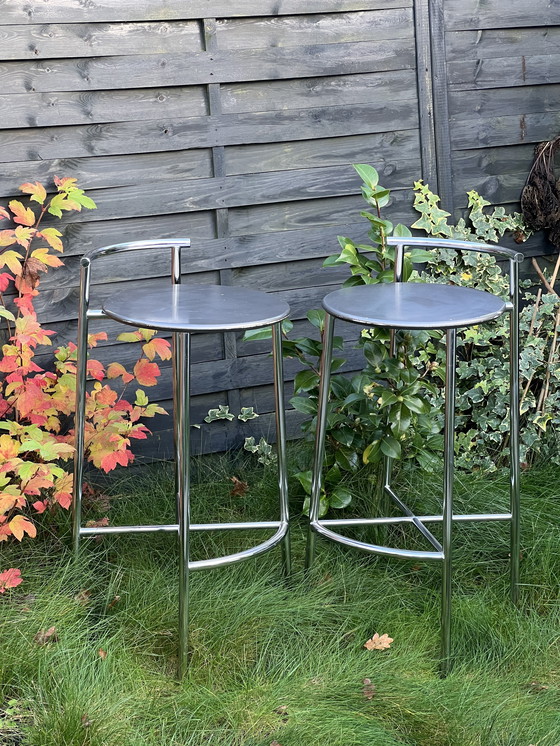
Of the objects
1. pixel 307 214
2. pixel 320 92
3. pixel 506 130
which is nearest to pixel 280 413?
pixel 307 214

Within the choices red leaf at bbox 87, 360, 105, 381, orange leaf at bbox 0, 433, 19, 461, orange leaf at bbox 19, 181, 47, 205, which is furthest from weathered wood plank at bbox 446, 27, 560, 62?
orange leaf at bbox 0, 433, 19, 461

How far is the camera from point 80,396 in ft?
8.52

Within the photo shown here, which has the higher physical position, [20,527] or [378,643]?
[20,527]

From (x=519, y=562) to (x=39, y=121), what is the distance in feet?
6.87

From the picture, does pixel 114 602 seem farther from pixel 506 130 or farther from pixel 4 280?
pixel 506 130

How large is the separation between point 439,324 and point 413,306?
18 cm

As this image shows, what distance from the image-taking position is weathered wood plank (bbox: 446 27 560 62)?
3.48m

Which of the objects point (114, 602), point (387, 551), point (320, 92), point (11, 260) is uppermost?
point (320, 92)

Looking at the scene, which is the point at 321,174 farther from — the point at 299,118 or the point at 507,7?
the point at 507,7

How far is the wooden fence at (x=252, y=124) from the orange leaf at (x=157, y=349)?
0.24 metres

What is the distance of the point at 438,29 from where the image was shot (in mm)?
3430

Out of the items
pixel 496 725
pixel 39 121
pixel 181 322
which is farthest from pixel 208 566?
pixel 39 121

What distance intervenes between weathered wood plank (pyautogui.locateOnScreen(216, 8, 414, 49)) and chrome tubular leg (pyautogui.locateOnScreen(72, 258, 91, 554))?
1.13m

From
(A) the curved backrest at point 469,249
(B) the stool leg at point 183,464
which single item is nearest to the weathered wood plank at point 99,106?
(A) the curved backrest at point 469,249
